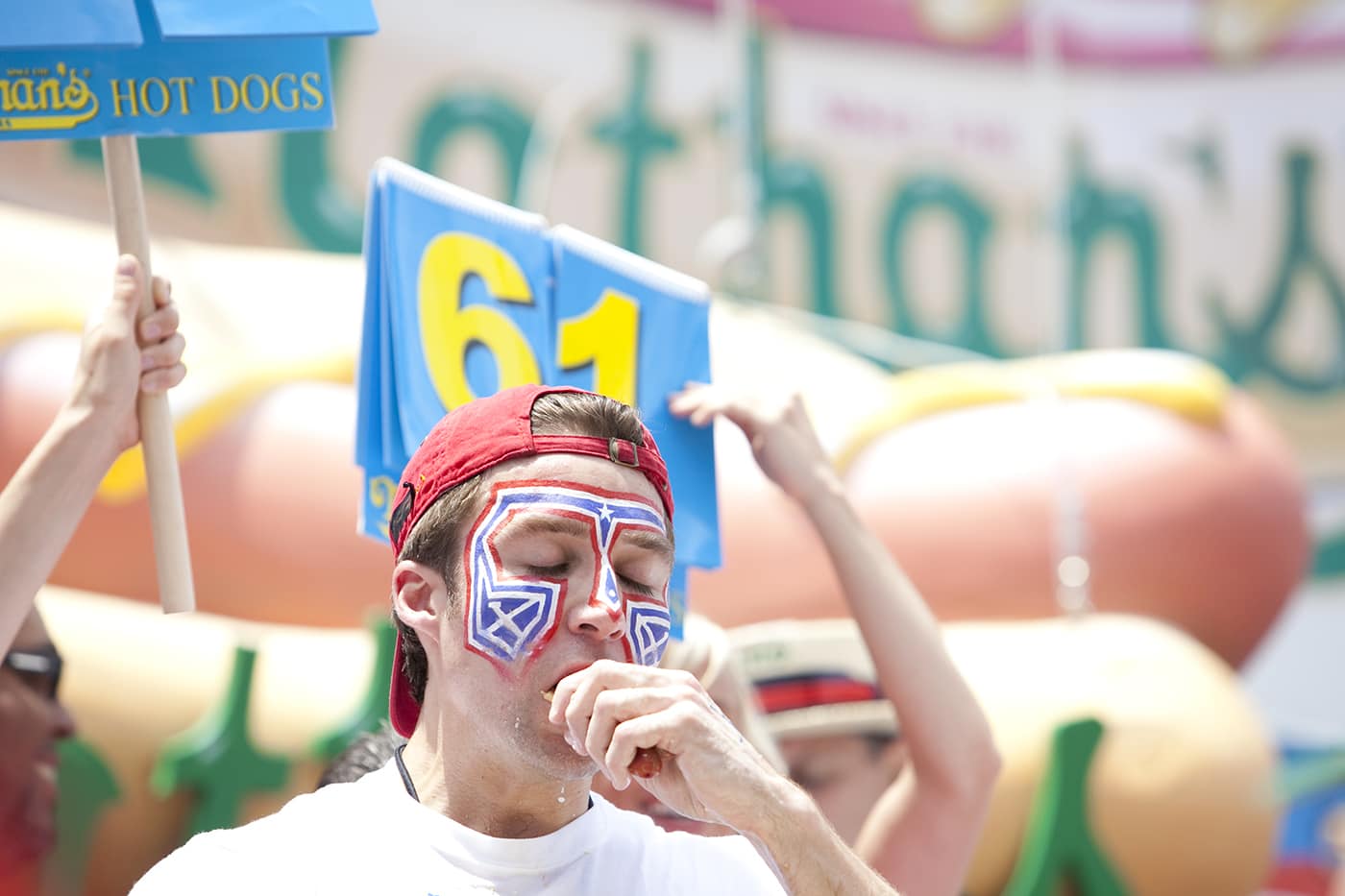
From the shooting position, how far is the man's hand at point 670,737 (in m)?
1.36

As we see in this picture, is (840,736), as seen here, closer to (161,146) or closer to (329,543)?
(329,543)

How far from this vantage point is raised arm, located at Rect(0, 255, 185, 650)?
1.80m

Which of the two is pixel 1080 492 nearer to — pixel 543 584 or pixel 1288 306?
pixel 1288 306

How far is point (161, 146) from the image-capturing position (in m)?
4.45

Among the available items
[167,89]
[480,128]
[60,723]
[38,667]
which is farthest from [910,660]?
[480,128]

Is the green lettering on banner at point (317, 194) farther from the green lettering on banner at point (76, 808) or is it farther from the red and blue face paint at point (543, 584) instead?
the red and blue face paint at point (543, 584)

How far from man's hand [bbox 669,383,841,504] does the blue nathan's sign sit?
0.62m

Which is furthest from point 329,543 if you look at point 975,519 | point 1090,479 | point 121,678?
point 1090,479

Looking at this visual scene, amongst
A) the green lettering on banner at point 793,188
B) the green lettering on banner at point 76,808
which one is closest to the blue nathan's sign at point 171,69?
the green lettering on banner at point 76,808

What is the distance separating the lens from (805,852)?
4.61 ft

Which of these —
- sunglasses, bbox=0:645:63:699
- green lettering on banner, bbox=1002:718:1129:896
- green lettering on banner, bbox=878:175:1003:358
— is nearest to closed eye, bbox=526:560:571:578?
sunglasses, bbox=0:645:63:699

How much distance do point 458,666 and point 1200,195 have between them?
5.12 metres

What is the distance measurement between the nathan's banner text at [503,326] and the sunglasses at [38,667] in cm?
79

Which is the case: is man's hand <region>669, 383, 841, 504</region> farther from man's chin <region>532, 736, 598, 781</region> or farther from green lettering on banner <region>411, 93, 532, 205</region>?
green lettering on banner <region>411, 93, 532, 205</region>
